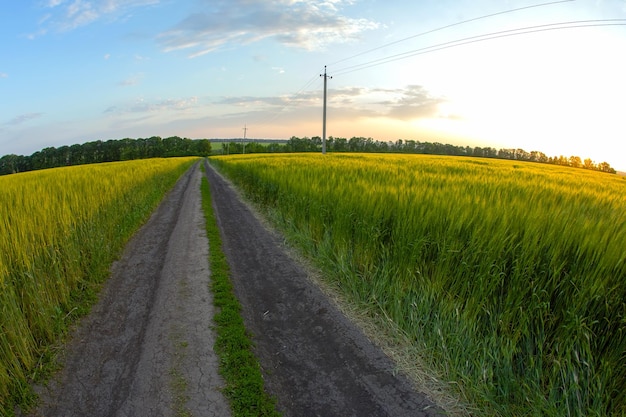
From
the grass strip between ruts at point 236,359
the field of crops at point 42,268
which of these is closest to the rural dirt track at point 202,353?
the grass strip between ruts at point 236,359

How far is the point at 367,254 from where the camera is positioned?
17.7ft

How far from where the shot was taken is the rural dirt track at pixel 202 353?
3.15 m

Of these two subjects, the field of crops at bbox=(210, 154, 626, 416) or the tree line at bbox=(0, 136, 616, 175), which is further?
the tree line at bbox=(0, 136, 616, 175)

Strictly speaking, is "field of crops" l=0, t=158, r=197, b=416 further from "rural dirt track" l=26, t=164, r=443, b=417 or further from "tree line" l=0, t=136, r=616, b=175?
"tree line" l=0, t=136, r=616, b=175

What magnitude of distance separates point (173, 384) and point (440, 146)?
79.7 metres

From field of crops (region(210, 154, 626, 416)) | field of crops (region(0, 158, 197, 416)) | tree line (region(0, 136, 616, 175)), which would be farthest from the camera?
tree line (region(0, 136, 616, 175))

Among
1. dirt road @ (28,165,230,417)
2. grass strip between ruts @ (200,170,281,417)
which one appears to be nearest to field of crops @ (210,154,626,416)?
grass strip between ruts @ (200,170,281,417)

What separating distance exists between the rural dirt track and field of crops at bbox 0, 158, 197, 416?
0.30 metres

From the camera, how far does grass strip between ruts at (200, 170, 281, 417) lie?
310cm

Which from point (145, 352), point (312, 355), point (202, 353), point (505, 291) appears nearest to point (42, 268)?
point (145, 352)

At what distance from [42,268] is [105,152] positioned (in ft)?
422

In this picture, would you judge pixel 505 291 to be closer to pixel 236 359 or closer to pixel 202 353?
pixel 236 359

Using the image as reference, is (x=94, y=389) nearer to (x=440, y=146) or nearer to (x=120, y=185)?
(x=120, y=185)

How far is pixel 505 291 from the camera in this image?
3.65m
